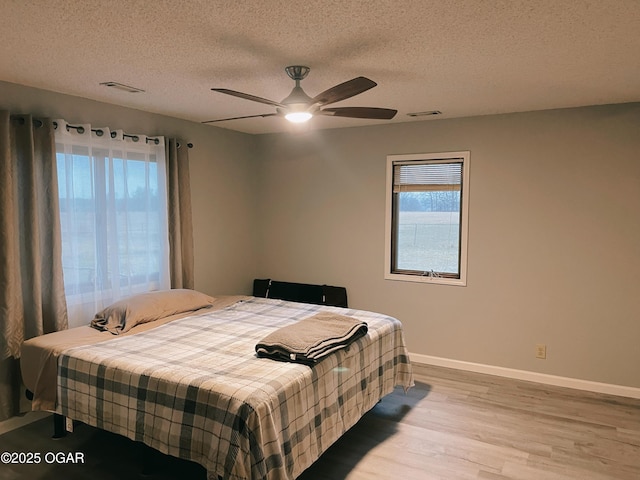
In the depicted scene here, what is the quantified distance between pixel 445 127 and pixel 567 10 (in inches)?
93.6

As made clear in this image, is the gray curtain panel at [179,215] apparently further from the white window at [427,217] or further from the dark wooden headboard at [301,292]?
the white window at [427,217]

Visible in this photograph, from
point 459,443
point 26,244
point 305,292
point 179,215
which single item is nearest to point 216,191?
point 179,215

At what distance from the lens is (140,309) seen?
11.2 ft

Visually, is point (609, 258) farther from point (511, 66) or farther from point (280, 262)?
point (280, 262)

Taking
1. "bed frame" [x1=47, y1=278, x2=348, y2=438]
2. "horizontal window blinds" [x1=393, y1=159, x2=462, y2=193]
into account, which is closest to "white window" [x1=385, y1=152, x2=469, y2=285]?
"horizontal window blinds" [x1=393, y1=159, x2=462, y2=193]

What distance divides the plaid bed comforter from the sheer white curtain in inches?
32.3

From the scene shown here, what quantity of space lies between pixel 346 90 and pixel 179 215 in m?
2.45

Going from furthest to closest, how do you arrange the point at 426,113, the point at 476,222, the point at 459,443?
the point at 476,222
the point at 426,113
the point at 459,443

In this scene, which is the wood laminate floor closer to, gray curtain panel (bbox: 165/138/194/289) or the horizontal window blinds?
gray curtain panel (bbox: 165/138/194/289)

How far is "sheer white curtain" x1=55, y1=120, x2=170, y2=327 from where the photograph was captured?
3451 millimetres

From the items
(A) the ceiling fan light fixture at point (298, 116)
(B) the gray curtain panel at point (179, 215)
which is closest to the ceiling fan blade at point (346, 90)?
(A) the ceiling fan light fixture at point (298, 116)

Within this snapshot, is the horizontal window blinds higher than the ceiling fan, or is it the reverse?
the ceiling fan

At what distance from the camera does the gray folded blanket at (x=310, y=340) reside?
8.40 ft

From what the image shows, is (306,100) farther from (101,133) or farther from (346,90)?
(101,133)
